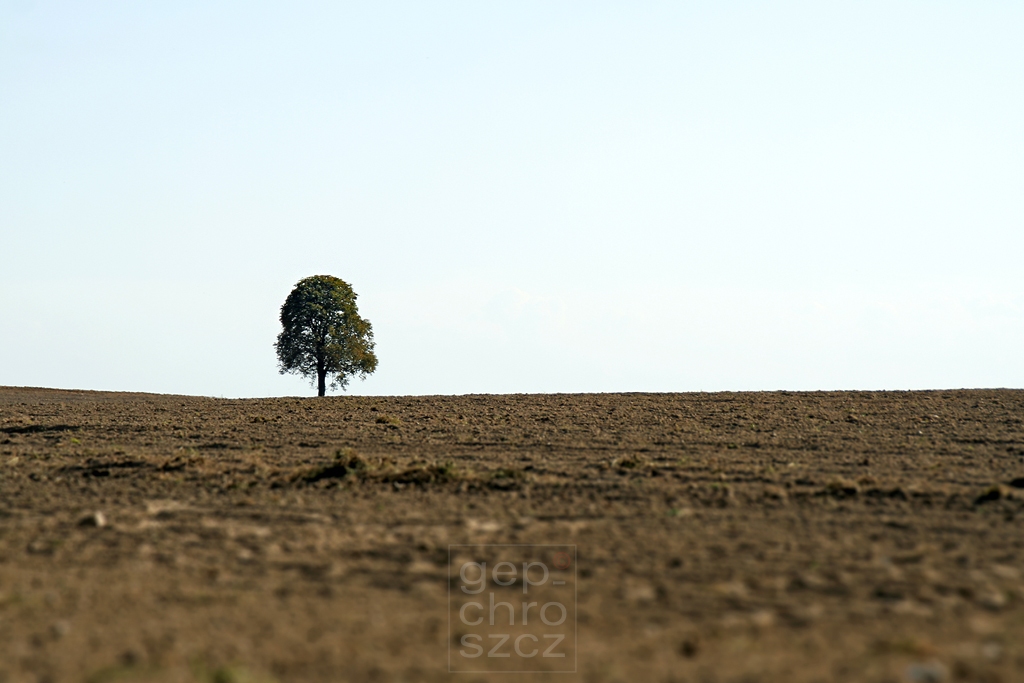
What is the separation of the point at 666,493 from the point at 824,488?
2.42 m

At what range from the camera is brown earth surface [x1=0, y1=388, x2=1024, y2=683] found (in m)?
6.58

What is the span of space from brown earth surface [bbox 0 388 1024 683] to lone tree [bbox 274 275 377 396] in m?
26.5

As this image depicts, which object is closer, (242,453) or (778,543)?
(778,543)

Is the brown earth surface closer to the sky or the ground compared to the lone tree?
closer to the ground

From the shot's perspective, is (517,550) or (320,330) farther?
(320,330)

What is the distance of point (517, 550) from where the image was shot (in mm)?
10203

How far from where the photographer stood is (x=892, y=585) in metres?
8.22

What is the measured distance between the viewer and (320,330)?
4894 cm

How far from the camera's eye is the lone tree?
4869 cm

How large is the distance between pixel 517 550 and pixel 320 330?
40.2 m

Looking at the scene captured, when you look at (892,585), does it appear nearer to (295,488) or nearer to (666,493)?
(666,493)

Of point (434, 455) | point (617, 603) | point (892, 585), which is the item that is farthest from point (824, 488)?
point (434, 455)

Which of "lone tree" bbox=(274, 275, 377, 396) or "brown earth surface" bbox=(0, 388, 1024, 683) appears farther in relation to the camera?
"lone tree" bbox=(274, 275, 377, 396)

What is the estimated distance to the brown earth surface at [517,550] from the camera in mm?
6582
